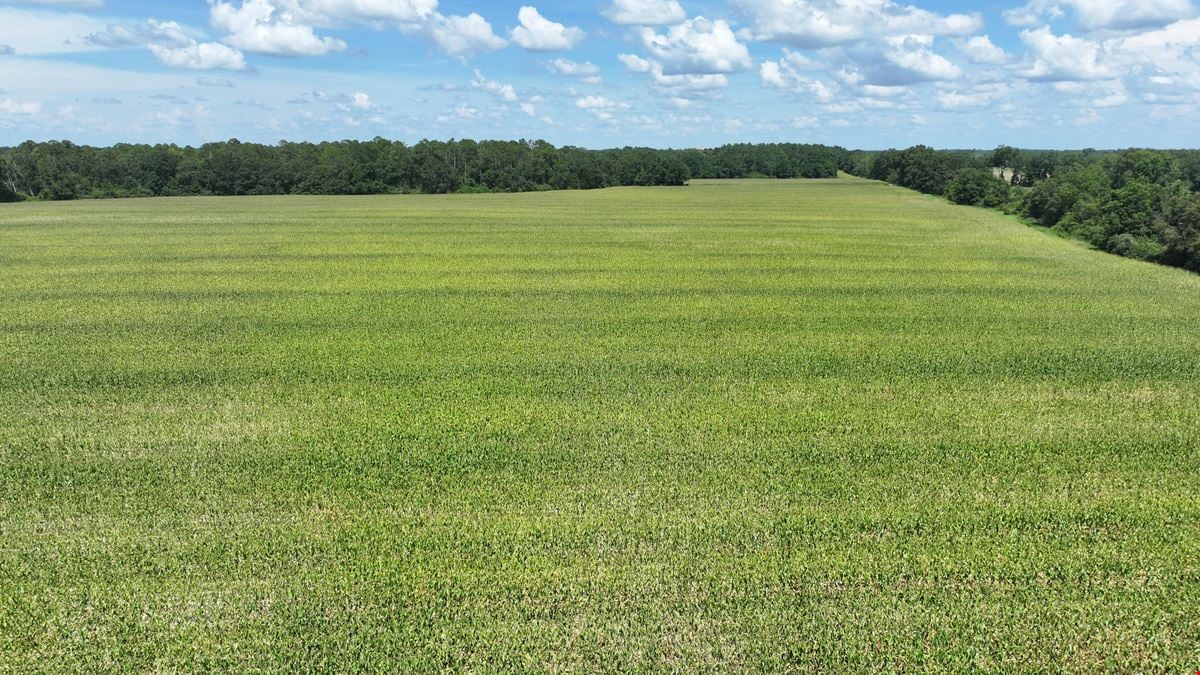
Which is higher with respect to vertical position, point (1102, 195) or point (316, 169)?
point (316, 169)

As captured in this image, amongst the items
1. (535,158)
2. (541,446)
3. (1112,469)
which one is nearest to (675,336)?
(541,446)

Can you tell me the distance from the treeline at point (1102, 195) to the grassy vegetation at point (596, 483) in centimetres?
2287

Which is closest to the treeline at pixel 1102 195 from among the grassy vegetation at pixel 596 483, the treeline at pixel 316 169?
the grassy vegetation at pixel 596 483

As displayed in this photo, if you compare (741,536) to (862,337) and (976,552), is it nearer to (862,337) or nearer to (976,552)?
(976,552)

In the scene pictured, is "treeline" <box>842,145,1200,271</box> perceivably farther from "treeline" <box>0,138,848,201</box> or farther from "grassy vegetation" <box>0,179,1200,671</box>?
"treeline" <box>0,138,848,201</box>

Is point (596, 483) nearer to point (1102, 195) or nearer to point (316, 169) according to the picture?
point (1102, 195)

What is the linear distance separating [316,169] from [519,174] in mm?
33131

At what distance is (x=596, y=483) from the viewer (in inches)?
459

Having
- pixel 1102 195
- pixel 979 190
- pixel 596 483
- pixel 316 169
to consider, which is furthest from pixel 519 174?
pixel 596 483

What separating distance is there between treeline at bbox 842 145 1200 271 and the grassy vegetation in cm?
2287

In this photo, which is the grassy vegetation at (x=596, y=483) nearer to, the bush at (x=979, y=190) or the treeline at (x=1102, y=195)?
the treeline at (x=1102, y=195)

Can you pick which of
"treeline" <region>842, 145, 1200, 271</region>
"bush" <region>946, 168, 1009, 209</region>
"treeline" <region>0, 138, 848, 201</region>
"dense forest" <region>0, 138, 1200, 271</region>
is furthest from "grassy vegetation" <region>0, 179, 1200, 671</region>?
"treeline" <region>0, 138, 848, 201</region>

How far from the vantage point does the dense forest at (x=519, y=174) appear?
2324 inches

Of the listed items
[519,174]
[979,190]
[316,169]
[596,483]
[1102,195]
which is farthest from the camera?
[519,174]
